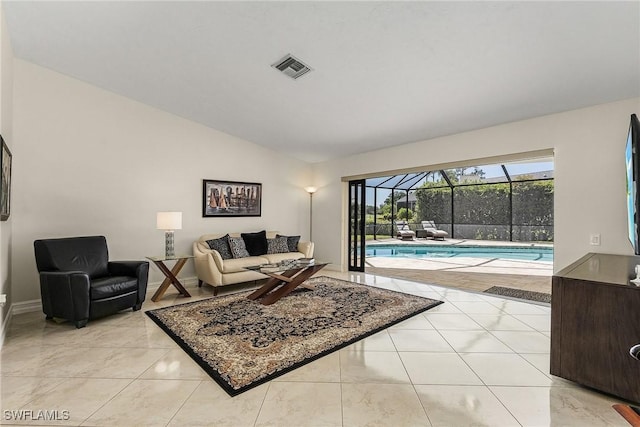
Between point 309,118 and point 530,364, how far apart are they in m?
3.77

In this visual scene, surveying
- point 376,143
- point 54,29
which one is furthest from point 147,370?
point 376,143

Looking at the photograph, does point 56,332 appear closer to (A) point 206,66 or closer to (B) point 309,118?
(A) point 206,66

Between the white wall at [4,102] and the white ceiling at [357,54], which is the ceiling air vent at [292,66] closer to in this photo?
the white ceiling at [357,54]

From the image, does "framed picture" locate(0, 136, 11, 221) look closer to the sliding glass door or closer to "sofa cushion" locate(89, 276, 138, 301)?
"sofa cushion" locate(89, 276, 138, 301)

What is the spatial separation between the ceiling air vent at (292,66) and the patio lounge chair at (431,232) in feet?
33.8

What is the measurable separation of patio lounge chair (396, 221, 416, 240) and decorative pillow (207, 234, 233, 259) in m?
8.50

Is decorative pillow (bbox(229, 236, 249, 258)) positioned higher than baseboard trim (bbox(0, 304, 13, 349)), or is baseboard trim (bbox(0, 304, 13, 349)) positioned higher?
decorative pillow (bbox(229, 236, 249, 258))

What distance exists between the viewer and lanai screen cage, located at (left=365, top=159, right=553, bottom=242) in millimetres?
10398

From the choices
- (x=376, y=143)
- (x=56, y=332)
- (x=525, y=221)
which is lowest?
(x=56, y=332)

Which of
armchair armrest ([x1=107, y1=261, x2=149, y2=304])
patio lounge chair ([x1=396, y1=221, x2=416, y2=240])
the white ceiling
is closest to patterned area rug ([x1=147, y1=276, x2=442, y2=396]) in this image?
armchair armrest ([x1=107, y1=261, x2=149, y2=304])

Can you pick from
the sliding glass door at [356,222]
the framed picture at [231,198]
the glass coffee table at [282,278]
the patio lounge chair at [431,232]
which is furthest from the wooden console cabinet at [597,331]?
the patio lounge chair at [431,232]

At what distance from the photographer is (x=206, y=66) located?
3273mm

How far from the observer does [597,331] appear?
188 centimetres

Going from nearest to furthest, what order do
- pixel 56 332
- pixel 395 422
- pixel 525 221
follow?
pixel 395 422 < pixel 56 332 < pixel 525 221
